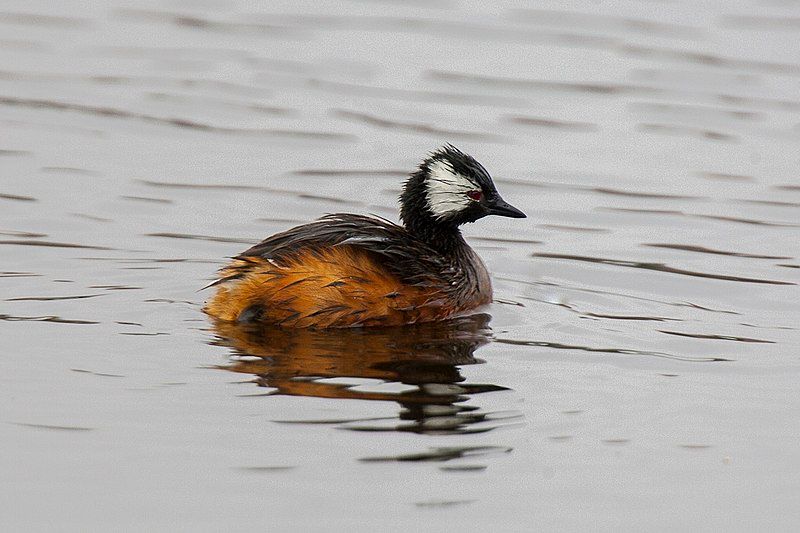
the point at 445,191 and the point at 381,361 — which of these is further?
the point at 445,191

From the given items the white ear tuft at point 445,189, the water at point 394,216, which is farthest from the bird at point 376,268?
the water at point 394,216

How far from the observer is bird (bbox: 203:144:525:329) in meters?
8.34

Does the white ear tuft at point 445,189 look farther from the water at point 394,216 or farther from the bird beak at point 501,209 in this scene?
the water at point 394,216

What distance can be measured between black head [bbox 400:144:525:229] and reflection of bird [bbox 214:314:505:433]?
675mm

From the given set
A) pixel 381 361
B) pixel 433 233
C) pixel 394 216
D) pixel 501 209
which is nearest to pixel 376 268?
pixel 433 233

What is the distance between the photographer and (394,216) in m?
11.2

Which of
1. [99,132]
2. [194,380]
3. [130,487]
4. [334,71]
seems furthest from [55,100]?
[130,487]

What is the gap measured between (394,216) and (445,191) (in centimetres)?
218

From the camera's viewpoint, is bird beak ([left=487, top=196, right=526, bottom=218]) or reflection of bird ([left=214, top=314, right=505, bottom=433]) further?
bird beak ([left=487, top=196, right=526, bottom=218])

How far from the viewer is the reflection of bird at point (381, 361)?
7.00 meters

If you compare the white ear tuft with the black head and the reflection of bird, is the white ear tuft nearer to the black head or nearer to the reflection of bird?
the black head

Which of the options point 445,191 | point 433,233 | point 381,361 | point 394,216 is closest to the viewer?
point 381,361

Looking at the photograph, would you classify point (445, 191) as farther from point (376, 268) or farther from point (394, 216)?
point (394, 216)

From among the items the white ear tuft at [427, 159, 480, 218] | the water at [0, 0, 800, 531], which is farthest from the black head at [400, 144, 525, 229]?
the water at [0, 0, 800, 531]
